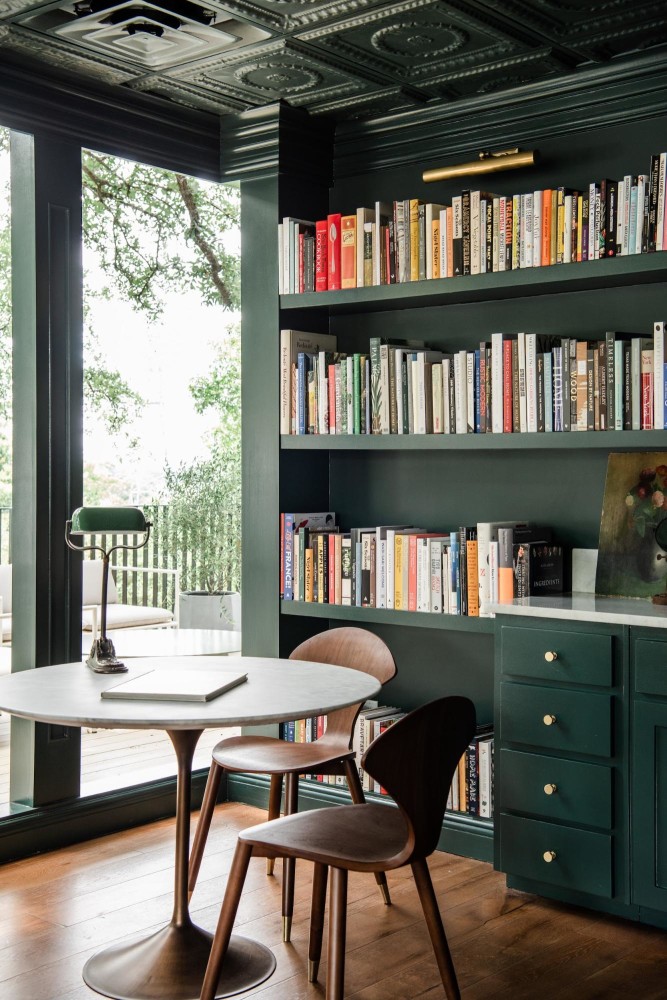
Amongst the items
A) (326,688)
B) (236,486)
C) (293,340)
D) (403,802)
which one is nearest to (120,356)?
(236,486)

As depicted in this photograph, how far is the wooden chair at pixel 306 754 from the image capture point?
10.1 ft

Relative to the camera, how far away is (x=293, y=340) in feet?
13.6

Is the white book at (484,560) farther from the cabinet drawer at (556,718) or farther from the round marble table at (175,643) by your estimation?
the round marble table at (175,643)

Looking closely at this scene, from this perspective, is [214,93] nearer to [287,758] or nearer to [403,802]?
[287,758]

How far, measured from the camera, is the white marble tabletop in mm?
2359

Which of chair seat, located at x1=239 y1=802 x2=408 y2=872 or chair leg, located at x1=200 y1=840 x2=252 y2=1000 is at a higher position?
chair seat, located at x1=239 y1=802 x2=408 y2=872

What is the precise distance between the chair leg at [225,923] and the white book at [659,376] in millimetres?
1730

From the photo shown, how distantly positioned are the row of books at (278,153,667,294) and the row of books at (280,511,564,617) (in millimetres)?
883

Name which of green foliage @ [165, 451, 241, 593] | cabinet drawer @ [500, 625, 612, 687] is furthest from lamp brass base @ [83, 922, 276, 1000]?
green foliage @ [165, 451, 241, 593]

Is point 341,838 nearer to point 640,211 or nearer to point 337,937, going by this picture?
point 337,937

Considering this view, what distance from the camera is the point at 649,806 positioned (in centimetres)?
301

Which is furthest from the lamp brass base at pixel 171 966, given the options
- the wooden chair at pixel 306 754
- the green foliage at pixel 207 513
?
the green foliage at pixel 207 513

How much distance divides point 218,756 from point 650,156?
7.52 ft

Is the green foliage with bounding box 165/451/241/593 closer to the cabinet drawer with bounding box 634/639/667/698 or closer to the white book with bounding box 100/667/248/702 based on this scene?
the white book with bounding box 100/667/248/702
